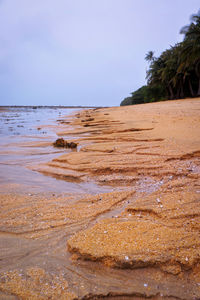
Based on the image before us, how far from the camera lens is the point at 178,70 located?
763 inches

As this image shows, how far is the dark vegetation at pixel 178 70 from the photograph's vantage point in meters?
18.6

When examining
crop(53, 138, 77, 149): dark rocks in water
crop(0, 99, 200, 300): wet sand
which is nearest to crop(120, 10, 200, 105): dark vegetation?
crop(53, 138, 77, 149): dark rocks in water

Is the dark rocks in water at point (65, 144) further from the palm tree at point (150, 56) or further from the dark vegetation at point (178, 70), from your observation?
the palm tree at point (150, 56)

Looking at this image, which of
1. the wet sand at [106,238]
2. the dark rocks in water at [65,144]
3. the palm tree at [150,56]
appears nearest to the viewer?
the wet sand at [106,238]

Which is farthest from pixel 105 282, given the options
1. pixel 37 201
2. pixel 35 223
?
pixel 37 201

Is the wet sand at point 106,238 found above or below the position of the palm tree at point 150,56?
below

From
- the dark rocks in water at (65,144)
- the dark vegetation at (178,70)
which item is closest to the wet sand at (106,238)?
the dark rocks in water at (65,144)

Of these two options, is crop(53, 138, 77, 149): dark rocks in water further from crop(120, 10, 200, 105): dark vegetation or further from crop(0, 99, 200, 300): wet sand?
crop(120, 10, 200, 105): dark vegetation

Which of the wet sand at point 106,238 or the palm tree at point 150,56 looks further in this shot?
the palm tree at point 150,56

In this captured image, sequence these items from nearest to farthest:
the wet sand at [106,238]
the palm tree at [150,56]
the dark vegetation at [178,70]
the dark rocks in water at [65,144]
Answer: the wet sand at [106,238]
the dark rocks in water at [65,144]
the dark vegetation at [178,70]
the palm tree at [150,56]

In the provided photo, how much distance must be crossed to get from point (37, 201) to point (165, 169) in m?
1.59

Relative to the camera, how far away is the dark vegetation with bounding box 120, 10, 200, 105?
1861cm

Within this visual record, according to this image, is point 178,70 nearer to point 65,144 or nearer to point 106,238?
point 65,144

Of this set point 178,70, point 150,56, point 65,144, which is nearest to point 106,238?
point 65,144
